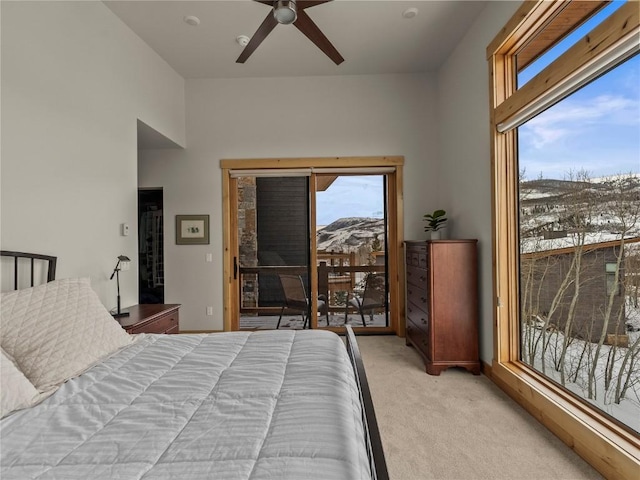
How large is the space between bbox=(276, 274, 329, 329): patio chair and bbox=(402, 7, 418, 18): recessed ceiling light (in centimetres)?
309

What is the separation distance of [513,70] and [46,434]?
11.6 feet

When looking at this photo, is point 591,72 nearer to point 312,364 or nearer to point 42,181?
point 312,364

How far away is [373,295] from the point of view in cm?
447

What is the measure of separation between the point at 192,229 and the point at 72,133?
203 centimetres

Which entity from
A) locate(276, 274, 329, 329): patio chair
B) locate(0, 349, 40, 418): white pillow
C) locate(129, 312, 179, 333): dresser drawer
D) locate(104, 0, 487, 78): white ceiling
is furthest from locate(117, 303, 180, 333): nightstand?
locate(104, 0, 487, 78): white ceiling

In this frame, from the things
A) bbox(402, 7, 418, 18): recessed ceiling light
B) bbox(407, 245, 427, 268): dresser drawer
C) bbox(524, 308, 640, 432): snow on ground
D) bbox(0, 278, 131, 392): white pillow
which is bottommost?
bbox(524, 308, 640, 432): snow on ground

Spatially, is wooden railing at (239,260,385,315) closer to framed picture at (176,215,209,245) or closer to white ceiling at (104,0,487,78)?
framed picture at (176,215,209,245)

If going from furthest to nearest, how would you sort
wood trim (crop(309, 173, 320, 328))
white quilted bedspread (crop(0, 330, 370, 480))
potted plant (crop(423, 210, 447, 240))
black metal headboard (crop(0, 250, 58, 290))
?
wood trim (crop(309, 173, 320, 328)) → potted plant (crop(423, 210, 447, 240)) → black metal headboard (crop(0, 250, 58, 290)) → white quilted bedspread (crop(0, 330, 370, 480))

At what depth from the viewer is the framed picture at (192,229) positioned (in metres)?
4.33

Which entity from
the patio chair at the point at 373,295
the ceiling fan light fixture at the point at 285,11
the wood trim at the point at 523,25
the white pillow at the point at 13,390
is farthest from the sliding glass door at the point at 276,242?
the white pillow at the point at 13,390

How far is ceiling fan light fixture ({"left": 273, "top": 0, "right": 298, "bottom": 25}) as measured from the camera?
7.07 ft

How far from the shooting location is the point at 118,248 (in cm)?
297

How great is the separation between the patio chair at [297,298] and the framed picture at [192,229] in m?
1.16

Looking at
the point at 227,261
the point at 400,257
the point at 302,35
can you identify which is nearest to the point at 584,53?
the point at 302,35
